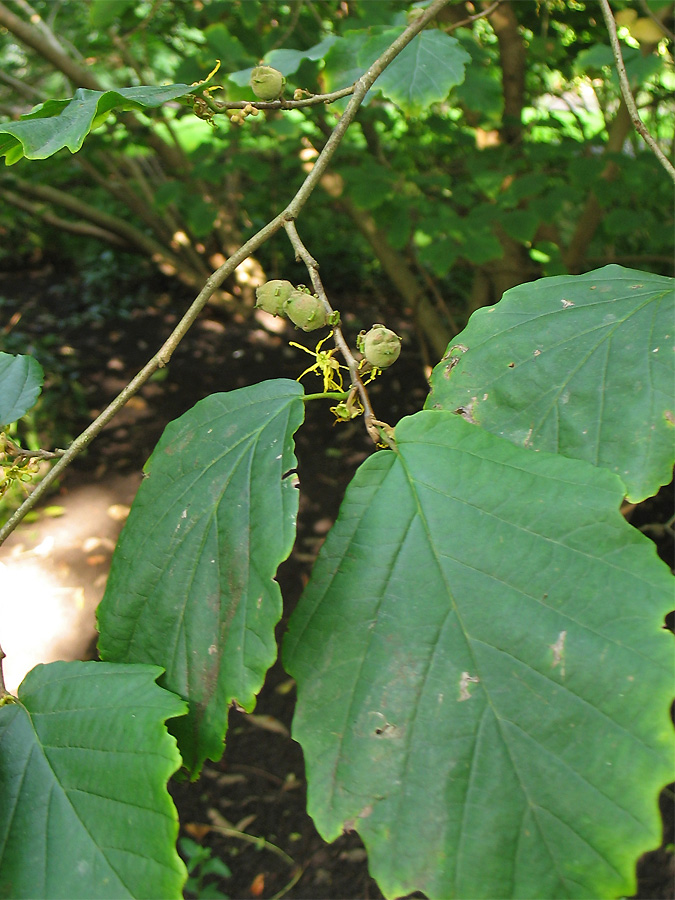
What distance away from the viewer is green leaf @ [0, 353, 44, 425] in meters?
1.05

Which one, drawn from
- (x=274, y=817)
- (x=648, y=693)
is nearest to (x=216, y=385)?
(x=274, y=817)

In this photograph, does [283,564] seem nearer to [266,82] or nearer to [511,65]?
[511,65]

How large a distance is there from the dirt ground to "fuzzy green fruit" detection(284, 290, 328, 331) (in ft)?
4.70

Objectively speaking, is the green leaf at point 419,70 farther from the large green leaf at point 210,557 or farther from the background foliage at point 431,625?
the large green leaf at point 210,557

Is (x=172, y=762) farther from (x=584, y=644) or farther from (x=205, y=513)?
(x=584, y=644)

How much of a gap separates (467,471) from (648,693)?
11.3 inches

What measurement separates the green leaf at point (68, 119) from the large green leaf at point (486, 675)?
525 mm

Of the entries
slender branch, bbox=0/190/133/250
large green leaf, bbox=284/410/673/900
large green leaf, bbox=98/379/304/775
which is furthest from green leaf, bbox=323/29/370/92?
slender branch, bbox=0/190/133/250

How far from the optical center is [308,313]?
868 millimetres

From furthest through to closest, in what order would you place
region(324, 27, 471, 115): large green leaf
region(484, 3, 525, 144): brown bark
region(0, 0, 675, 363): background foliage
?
region(484, 3, 525, 144): brown bark, region(0, 0, 675, 363): background foliage, region(324, 27, 471, 115): large green leaf

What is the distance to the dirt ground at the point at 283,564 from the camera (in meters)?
2.62

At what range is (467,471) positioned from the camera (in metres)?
0.79

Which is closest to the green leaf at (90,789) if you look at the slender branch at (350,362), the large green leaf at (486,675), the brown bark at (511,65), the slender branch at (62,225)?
the large green leaf at (486,675)

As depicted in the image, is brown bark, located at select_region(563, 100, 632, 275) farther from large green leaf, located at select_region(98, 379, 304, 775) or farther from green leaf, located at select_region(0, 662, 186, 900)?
green leaf, located at select_region(0, 662, 186, 900)
